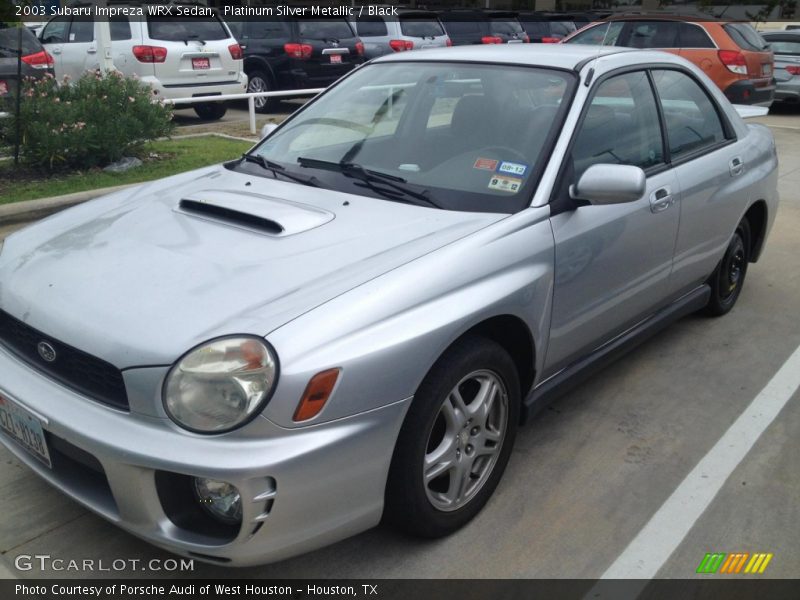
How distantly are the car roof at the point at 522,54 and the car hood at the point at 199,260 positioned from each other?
1.01m

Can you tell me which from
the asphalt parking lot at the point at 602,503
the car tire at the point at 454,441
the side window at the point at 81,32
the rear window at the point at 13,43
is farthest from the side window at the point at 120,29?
the car tire at the point at 454,441

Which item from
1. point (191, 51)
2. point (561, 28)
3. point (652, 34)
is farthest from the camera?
point (561, 28)

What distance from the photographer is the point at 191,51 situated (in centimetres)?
1152

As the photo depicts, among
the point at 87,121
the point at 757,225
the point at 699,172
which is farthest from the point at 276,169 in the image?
the point at 87,121

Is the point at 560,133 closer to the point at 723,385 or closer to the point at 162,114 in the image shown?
the point at 723,385

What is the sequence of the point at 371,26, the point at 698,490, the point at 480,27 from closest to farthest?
the point at 698,490 < the point at 371,26 < the point at 480,27

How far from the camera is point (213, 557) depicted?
2.37 metres

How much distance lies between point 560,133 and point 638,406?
4.80 feet

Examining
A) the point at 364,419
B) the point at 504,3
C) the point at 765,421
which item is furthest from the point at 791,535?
the point at 504,3

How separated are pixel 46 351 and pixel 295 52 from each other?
11.6m

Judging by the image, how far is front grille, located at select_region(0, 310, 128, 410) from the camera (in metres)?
2.42

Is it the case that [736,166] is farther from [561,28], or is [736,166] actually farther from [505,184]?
[561,28]

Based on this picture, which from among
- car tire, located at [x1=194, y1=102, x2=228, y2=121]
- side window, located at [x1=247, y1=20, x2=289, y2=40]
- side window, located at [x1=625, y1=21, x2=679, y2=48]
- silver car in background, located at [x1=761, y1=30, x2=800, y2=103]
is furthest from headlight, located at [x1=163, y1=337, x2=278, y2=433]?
silver car in background, located at [x1=761, y1=30, x2=800, y2=103]

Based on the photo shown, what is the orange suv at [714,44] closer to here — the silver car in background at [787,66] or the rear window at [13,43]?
the silver car in background at [787,66]
